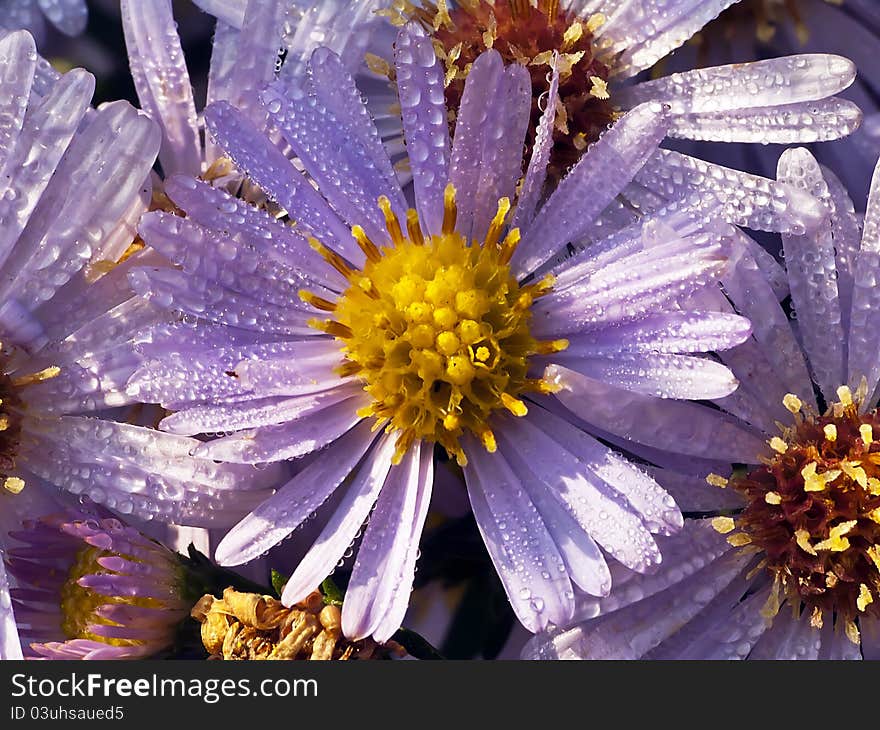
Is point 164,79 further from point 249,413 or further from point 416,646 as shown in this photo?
point 416,646

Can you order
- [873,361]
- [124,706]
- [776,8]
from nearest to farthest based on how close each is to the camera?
[124,706] < [873,361] < [776,8]

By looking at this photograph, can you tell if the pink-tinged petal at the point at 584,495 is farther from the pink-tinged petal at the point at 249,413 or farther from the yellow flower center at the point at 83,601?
the yellow flower center at the point at 83,601

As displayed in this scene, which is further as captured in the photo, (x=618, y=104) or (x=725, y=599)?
(x=618, y=104)

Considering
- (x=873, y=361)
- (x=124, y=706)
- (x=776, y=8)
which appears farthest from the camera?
(x=776, y=8)

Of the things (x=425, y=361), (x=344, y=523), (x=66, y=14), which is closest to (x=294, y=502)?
(x=344, y=523)

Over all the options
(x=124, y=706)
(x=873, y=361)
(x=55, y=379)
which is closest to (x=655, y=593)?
(x=873, y=361)

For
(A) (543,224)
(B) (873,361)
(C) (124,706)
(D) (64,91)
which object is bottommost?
(C) (124,706)

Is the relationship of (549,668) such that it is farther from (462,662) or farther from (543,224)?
(543,224)

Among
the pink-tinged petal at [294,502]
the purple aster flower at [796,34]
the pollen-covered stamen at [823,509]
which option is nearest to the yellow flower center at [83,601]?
the pink-tinged petal at [294,502]

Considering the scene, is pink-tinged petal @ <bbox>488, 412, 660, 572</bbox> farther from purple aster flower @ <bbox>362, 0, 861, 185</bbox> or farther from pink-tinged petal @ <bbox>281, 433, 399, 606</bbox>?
purple aster flower @ <bbox>362, 0, 861, 185</bbox>

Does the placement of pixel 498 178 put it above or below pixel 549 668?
above
